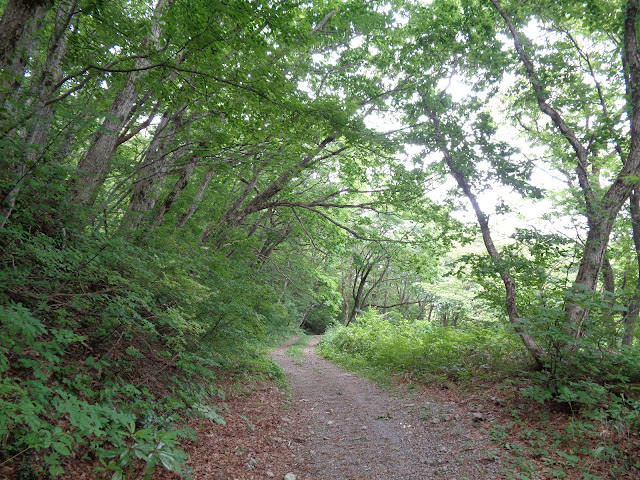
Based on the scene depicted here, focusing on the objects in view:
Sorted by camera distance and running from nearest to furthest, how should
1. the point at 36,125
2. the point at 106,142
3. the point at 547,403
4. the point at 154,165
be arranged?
1. the point at 36,125
2. the point at 547,403
3. the point at 106,142
4. the point at 154,165

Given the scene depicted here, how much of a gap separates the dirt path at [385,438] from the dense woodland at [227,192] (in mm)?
1250

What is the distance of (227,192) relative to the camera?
461 inches

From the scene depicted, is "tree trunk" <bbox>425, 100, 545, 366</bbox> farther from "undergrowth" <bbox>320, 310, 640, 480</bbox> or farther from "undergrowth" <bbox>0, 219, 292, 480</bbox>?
"undergrowth" <bbox>0, 219, 292, 480</bbox>

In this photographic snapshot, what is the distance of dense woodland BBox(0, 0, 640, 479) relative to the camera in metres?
3.15

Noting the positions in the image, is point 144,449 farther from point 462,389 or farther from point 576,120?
point 576,120

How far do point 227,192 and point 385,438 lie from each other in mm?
9161

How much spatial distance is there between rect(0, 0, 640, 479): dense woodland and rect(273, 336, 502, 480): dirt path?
49.2 inches

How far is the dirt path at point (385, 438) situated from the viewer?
3.81m

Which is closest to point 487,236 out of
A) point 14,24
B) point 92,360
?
point 92,360

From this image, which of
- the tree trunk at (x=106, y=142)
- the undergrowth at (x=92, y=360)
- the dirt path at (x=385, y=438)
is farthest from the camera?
the tree trunk at (x=106, y=142)

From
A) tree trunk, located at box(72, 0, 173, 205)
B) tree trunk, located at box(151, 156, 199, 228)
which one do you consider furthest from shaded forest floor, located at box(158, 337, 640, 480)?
tree trunk, located at box(151, 156, 199, 228)

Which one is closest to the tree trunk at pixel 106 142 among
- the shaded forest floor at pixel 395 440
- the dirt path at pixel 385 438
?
the shaded forest floor at pixel 395 440

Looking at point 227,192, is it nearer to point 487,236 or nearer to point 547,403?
A: point 487,236

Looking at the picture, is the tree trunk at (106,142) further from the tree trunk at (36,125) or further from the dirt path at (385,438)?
the dirt path at (385,438)
